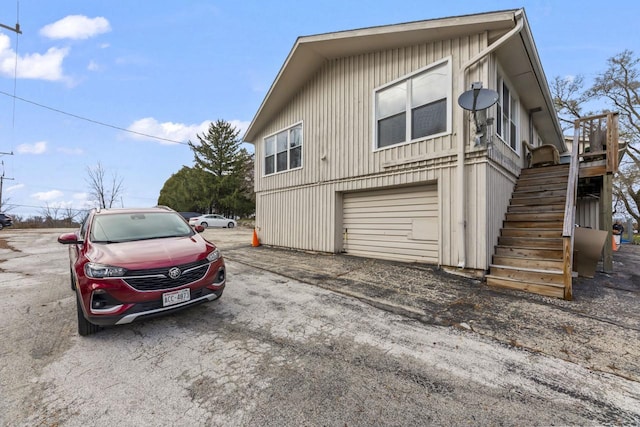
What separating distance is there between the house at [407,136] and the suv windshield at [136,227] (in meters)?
4.65

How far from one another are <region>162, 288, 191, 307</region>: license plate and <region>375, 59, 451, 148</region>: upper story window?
5.53 m

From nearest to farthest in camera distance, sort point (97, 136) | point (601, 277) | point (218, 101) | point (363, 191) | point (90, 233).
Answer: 1. point (90, 233)
2. point (601, 277)
3. point (363, 191)
4. point (97, 136)
5. point (218, 101)

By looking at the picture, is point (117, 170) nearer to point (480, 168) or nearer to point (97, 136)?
point (97, 136)

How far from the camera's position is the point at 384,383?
7.03 feet

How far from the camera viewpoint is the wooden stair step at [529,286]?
4.16 meters

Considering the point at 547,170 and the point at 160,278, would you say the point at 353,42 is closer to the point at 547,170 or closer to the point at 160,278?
the point at 547,170

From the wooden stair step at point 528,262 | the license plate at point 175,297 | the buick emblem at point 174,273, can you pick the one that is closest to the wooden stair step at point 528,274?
the wooden stair step at point 528,262

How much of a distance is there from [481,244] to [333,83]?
6.07 m

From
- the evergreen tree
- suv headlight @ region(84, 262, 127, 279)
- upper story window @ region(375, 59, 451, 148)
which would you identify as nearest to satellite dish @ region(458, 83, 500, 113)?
upper story window @ region(375, 59, 451, 148)

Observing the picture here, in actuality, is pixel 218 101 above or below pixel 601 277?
above

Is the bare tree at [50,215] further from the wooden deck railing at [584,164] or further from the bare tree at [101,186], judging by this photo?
the wooden deck railing at [584,164]

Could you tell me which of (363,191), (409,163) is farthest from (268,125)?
(409,163)

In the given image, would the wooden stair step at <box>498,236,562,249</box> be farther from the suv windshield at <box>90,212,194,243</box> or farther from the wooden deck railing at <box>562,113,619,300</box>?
the suv windshield at <box>90,212,194,243</box>

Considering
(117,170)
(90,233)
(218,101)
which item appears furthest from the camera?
(117,170)
